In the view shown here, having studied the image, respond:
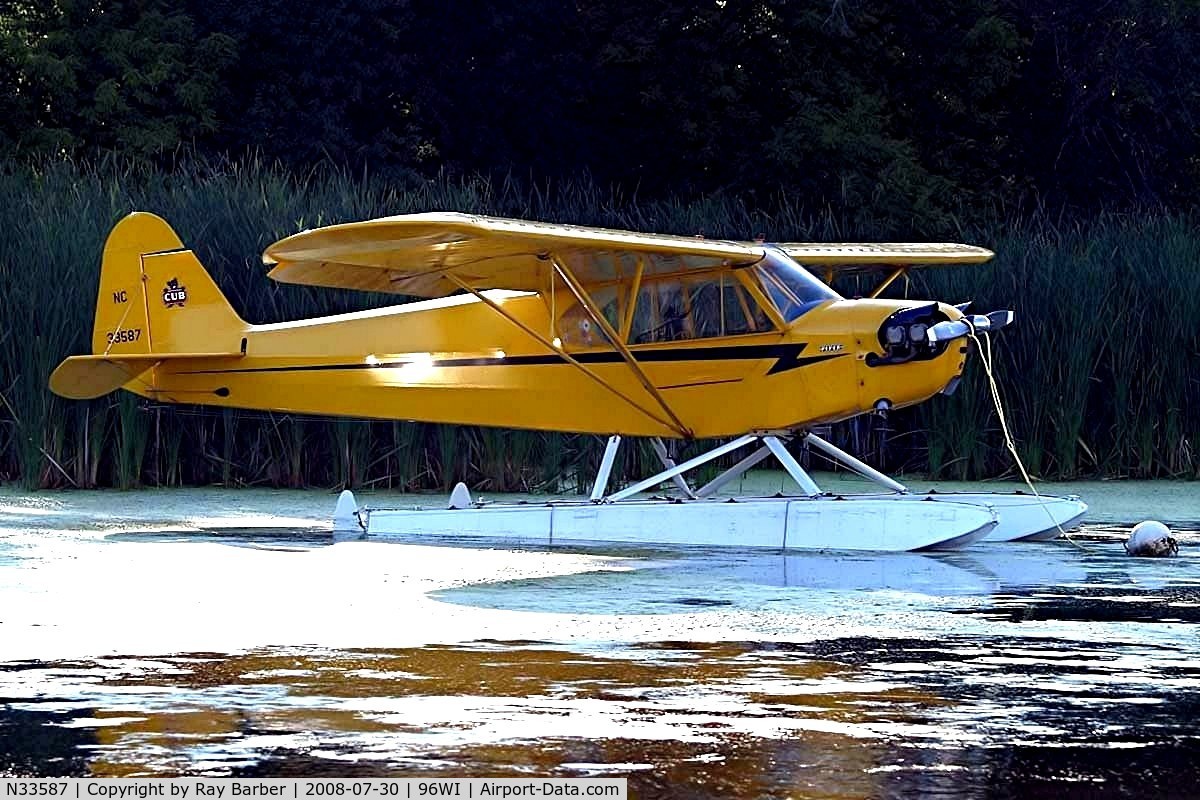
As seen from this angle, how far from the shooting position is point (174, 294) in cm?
1312

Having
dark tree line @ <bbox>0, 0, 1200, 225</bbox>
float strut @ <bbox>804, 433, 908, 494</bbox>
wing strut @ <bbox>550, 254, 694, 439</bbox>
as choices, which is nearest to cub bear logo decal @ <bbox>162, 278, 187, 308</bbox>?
wing strut @ <bbox>550, 254, 694, 439</bbox>

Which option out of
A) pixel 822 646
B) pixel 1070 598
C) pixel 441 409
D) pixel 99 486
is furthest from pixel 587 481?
pixel 822 646

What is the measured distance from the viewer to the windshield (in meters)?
11.2

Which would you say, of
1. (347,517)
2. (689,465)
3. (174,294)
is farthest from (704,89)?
(347,517)

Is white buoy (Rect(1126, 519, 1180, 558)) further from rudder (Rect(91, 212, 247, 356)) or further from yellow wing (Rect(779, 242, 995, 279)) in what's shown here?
rudder (Rect(91, 212, 247, 356))

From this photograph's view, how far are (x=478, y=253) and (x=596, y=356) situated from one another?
40.0 inches

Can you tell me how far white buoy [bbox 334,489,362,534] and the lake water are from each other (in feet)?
3.31

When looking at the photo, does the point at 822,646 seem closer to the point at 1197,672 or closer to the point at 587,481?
the point at 1197,672

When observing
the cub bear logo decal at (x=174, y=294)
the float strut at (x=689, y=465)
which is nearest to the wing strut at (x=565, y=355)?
the float strut at (x=689, y=465)

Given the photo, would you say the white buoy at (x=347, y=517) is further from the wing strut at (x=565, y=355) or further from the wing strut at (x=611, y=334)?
the wing strut at (x=611, y=334)

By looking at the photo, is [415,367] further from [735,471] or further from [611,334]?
[735,471]
